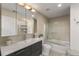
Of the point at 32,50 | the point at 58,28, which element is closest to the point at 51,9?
the point at 58,28

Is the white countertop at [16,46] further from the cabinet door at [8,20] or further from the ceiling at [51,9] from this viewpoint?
the ceiling at [51,9]

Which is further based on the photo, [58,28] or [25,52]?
[58,28]

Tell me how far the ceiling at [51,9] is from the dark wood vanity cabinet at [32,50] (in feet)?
1.76

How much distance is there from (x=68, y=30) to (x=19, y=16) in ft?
3.03

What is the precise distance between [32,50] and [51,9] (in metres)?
0.77

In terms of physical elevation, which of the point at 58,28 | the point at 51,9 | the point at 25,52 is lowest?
the point at 25,52

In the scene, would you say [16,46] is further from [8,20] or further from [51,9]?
[51,9]

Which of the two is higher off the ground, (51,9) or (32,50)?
(51,9)

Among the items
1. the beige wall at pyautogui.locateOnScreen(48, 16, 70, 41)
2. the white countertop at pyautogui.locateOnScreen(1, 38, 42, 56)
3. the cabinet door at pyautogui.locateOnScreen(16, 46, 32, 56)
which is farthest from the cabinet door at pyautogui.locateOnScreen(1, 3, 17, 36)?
the beige wall at pyautogui.locateOnScreen(48, 16, 70, 41)

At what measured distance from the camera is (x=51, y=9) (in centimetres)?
146

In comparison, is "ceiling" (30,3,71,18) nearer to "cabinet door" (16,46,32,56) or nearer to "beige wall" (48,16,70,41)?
"beige wall" (48,16,70,41)

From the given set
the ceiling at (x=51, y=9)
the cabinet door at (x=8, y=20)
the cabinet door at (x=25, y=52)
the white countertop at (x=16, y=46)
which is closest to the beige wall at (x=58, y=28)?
the ceiling at (x=51, y=9)

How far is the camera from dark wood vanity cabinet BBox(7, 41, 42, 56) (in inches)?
49.7

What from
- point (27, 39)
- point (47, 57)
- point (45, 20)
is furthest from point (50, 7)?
point (47, 57)
